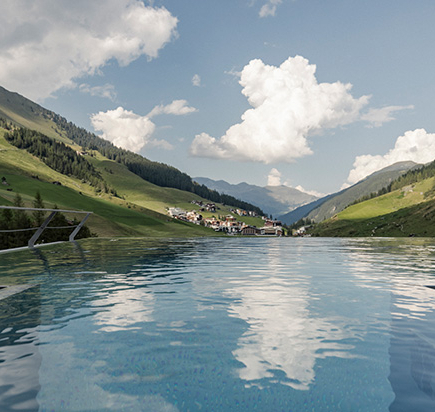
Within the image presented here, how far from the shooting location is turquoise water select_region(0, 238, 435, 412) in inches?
220

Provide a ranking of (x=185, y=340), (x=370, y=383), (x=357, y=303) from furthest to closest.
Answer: (x=357, y=303) < (x=185, y=340) < (x=370, y=383)

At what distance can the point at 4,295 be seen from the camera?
12.4 meters

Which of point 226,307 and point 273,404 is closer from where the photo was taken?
point 273,404

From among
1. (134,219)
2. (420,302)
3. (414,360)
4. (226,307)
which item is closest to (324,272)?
(420,302)

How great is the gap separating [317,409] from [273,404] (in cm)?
66

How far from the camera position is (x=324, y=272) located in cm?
2084

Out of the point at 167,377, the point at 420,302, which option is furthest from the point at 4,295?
the point at 420,302

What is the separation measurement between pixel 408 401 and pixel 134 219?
542 feet

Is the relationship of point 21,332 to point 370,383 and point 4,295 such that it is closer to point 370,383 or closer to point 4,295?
point 4,295

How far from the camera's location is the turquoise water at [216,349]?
220 inches

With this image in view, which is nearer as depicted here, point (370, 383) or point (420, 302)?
point (370, 383)

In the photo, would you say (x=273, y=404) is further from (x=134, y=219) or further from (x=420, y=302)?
(x=134, y=219)

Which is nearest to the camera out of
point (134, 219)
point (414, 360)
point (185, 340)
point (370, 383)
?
point (370, 383)

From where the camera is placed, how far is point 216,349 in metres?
7.70
